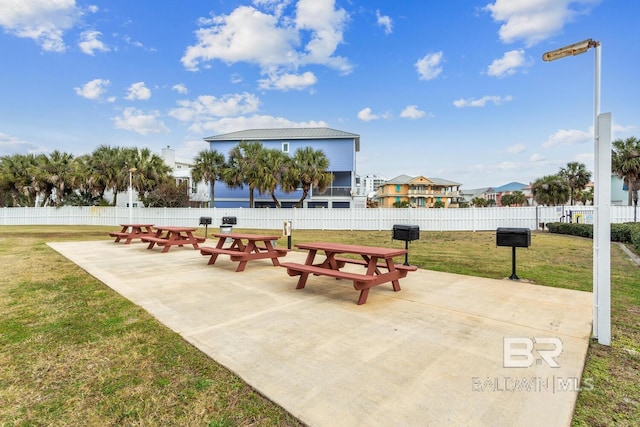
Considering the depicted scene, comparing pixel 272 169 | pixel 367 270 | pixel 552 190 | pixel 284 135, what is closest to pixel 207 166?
pixel 272 169

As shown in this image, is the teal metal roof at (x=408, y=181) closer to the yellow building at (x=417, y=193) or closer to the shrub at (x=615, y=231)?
the yellow building at (x=417, y=193)

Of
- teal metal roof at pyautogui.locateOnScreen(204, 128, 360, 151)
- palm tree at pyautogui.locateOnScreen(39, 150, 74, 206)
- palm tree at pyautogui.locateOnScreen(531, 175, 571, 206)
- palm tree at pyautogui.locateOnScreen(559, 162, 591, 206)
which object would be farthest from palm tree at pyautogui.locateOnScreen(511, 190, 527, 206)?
palm tree at pyautogui.locateOnScreen(39, 150, 74, 206)

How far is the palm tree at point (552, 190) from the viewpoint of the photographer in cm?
3403

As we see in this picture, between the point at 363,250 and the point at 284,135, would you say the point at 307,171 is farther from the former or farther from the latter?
the point at 363,250

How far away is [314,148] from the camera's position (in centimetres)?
3497

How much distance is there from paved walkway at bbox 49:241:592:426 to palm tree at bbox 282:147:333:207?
1980cm

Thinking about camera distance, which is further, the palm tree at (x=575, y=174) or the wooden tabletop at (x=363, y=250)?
the palm tree at (x=575, y=174)

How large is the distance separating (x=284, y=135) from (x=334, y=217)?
1613 centimetres

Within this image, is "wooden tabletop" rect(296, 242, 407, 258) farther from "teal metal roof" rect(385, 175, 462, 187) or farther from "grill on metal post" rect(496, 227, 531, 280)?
"teal metal roof" rect(385, 175, 462, 187)

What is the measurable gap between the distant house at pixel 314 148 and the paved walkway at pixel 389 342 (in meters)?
28.7

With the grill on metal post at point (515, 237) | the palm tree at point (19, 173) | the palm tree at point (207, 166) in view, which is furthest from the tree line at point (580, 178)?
the palm tree at point (19, 173)

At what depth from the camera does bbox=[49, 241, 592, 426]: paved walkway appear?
222 centimetres

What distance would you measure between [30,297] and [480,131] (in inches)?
919

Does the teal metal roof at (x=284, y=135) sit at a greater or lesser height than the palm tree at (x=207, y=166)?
greater
